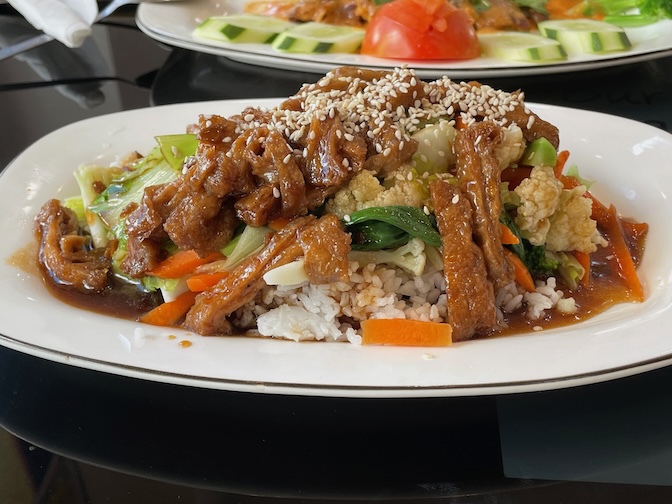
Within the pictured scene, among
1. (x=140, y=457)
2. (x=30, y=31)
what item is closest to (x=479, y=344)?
(x=140, y=457)

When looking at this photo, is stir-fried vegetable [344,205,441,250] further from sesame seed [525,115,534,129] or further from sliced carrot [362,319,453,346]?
sesame seed [525,115,534,129]

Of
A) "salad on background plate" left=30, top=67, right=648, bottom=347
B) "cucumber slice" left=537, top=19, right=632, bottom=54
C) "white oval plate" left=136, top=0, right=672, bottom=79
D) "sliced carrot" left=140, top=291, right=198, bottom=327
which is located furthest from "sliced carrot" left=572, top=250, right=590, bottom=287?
"cucumber slice" left=537, top=19, right=632, bottom=54

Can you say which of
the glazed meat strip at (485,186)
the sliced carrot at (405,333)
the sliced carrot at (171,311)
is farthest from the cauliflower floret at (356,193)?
the sliced carrot at (171,311)

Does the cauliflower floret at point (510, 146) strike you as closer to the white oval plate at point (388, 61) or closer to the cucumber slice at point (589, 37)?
the white oval plate at point (388, 61)

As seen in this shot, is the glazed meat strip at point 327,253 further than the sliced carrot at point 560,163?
No

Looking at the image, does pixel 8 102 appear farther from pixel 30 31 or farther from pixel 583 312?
pixel 583 312

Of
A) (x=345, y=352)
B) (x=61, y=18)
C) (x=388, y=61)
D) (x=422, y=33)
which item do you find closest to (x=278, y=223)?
(x=345, y=352)

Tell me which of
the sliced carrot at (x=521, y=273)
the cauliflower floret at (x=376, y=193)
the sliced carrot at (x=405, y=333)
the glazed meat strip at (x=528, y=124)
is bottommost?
the sliced carrot at (x=521, y=273)
